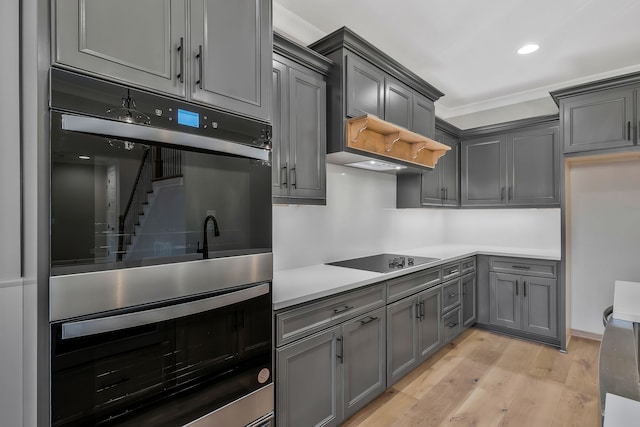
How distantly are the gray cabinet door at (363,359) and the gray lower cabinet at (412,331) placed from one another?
96 millimetres

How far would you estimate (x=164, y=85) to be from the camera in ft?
3.88

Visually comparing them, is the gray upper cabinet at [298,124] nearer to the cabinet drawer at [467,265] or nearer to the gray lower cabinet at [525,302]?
the cabinet drawer at [467,265]

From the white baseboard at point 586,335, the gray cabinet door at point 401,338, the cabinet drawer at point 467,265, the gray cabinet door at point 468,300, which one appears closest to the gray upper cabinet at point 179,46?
the gray cabinet door at point 401,338

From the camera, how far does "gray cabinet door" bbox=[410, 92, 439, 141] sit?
9.87 ft

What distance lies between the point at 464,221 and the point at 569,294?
4.78 ft

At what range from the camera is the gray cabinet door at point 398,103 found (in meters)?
2.67

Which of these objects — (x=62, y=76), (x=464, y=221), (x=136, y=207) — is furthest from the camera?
(x=464, y=221)

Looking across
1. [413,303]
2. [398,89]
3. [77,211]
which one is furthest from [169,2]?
[413,303]

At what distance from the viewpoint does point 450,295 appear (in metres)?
3.24

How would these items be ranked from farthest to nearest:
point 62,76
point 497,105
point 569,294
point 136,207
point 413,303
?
point 497,105
point 569,294
point 413,303
point 136,207
point 62,76

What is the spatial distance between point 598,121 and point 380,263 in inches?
97.2

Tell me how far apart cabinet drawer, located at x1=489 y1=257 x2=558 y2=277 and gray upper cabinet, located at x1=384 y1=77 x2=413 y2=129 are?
1.95 meters

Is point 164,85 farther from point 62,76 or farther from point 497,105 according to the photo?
point 497,105

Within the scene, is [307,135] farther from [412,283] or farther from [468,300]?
[468,300]
